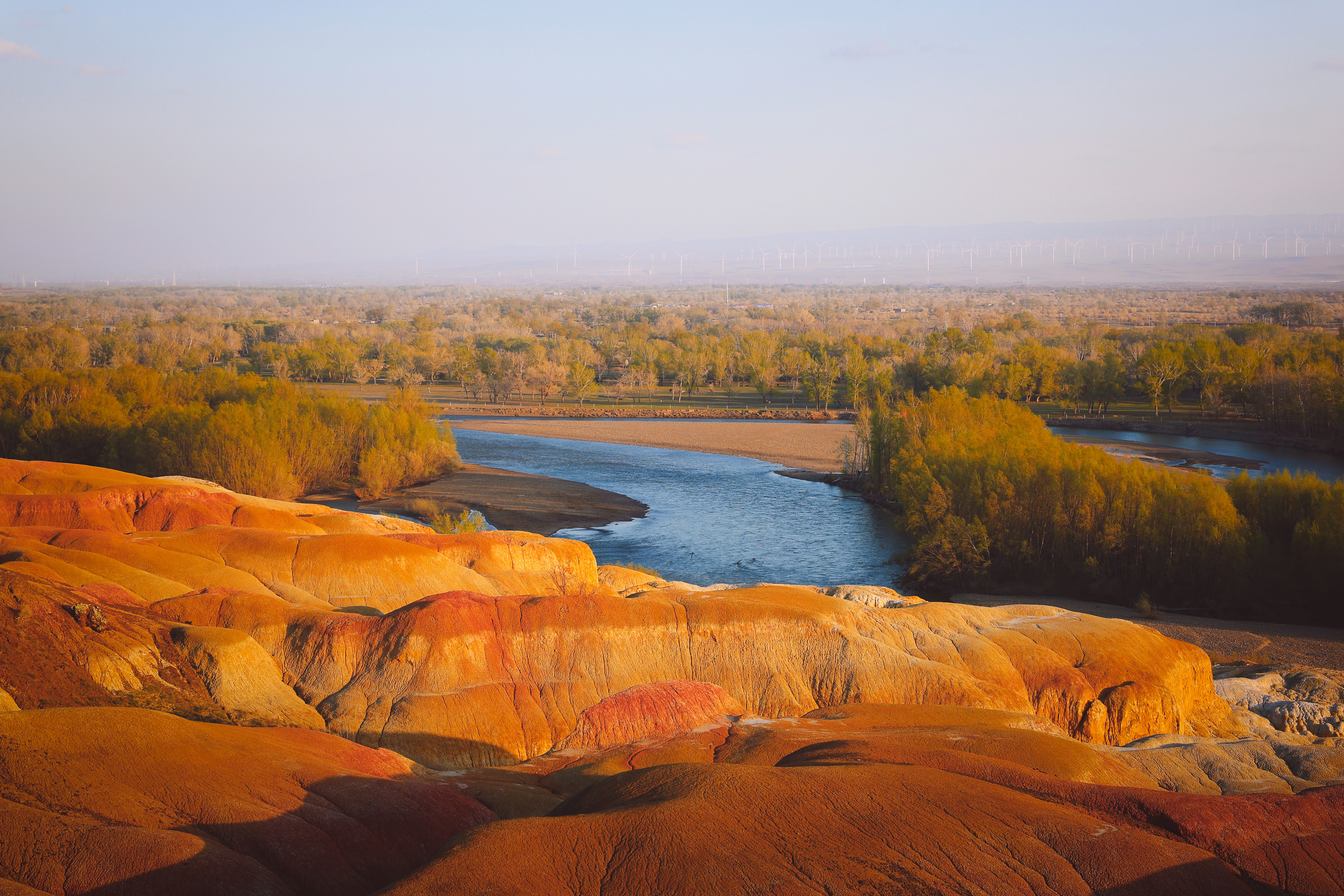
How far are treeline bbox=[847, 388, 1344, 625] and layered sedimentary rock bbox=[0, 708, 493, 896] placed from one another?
3883 cm

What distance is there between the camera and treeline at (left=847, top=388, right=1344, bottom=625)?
43.8 metres

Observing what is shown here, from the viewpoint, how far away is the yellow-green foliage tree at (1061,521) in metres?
45.8

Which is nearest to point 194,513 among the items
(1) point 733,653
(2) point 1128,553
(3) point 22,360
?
(1) point 733,653

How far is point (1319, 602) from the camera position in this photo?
43.1 meters

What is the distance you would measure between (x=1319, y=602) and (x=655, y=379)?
104 meters

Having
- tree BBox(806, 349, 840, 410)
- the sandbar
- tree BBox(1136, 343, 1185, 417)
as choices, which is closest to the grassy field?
tree BBox(806, 349, 840, 410)

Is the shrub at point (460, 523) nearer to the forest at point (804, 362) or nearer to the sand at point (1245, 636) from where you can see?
the sand at point (1245, 636)

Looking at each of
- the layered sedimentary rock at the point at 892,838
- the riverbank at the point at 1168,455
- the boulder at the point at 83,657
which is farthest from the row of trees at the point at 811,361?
the boulder at the point at 83,657

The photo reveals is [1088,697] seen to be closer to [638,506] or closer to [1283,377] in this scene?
[638,506]

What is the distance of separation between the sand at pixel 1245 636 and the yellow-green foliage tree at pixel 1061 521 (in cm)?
301

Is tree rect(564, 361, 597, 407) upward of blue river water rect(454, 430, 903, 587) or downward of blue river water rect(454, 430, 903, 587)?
upward

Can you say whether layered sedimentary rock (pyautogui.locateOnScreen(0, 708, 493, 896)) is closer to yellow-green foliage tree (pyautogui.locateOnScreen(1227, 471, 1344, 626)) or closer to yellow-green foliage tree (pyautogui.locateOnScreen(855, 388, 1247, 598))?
yellow-green foliage tree (pyautogui.locateOnScreen(855, 388, 1247, 598))

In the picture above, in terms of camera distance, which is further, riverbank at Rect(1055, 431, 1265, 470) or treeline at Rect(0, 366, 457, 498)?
riverbank at Rect(1055, 431, 1265, 470)

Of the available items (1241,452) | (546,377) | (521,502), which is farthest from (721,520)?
(546,377)
